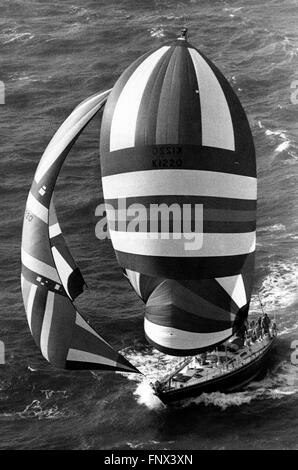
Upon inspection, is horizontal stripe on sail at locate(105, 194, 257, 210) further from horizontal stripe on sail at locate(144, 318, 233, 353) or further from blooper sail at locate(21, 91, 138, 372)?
horizontal stripe on sail at locate(144, 318, 233, 353)

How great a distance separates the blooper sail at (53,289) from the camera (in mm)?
43625

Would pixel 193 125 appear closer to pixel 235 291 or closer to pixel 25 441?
pixel 235 291

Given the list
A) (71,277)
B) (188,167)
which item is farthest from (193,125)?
(71,277)

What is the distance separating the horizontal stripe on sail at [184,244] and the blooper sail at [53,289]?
137 inches

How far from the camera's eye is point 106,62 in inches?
3319

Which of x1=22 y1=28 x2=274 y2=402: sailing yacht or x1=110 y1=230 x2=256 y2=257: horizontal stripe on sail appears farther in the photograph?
x1=110 y1=230 x2=256 y2=257: horizontal stripe on sail

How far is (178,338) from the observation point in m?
44.7

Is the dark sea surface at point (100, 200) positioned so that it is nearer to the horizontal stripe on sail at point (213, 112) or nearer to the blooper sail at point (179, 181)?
the blooper sail at point (179, 181)

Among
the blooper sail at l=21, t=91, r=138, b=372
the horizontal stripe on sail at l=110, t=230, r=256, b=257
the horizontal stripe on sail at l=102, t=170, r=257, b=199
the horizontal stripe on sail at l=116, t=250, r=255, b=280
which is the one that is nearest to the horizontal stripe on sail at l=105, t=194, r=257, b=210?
the horizontal stripe on sail at l=102, t=170, r=257, b=199

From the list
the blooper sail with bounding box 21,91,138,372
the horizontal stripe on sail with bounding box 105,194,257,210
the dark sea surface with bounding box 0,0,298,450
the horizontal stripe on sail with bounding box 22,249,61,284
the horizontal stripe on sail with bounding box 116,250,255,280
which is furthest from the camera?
the dark sea surface with bounding box 0,0,298,450

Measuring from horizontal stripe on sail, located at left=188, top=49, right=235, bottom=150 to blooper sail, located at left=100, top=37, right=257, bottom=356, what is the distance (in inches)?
1.7

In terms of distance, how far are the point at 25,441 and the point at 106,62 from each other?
148 ft

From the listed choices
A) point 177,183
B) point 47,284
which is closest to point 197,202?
point 177,183

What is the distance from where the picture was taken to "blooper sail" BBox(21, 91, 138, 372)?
43625mm
